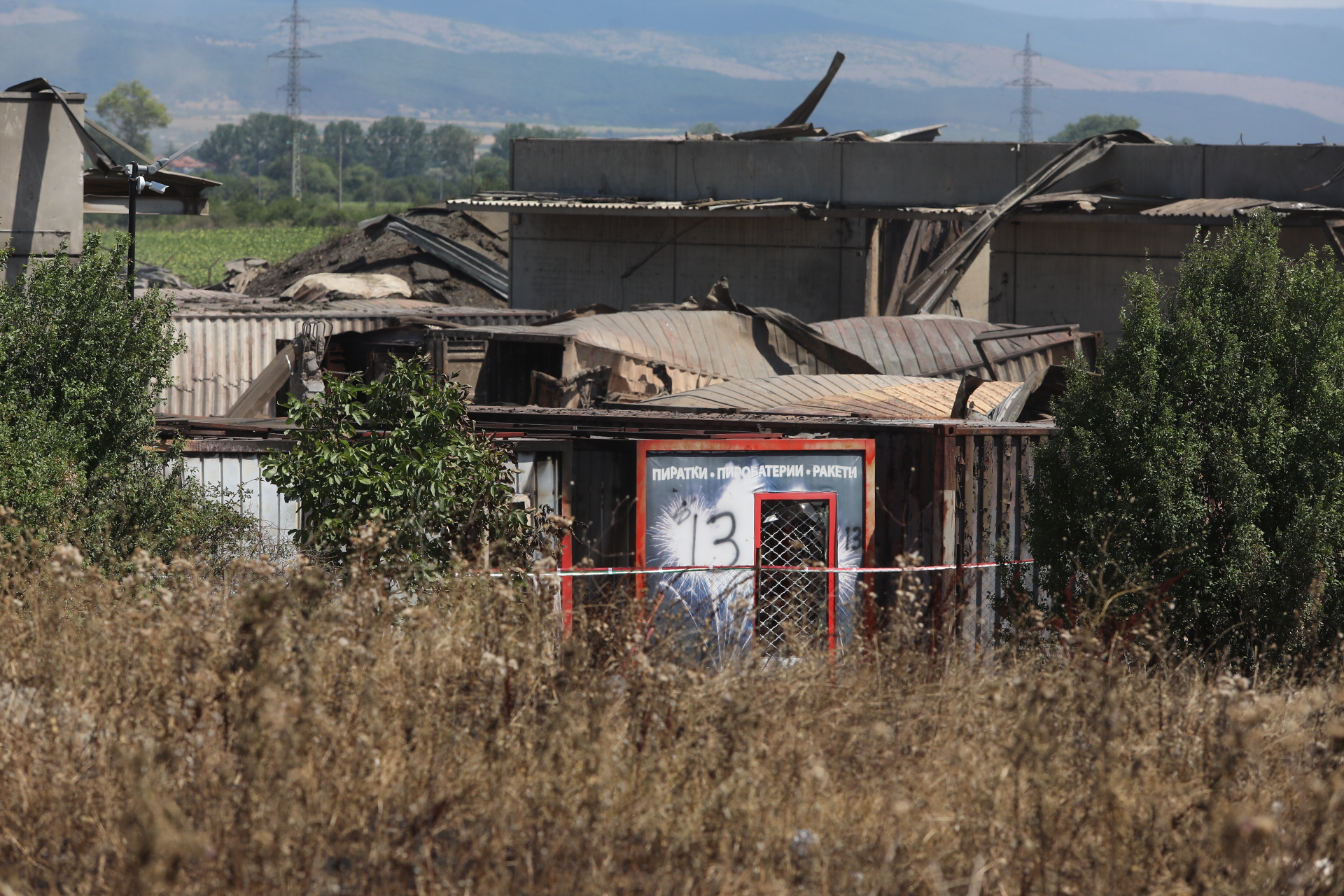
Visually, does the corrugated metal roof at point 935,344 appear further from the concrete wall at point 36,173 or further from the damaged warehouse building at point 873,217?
the concrete wall at point 36,173

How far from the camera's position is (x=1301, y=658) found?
6449mm

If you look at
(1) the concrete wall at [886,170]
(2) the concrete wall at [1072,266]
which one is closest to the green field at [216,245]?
(1) the concrete wall at [886,170]

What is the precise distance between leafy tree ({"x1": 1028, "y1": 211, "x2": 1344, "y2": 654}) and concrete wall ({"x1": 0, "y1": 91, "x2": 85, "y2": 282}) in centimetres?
876

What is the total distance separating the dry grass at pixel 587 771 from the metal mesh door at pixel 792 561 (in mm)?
3034

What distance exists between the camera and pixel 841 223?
2097 centimetres

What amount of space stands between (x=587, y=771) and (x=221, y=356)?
15954 millimetres

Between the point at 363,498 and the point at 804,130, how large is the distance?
16.8 metres

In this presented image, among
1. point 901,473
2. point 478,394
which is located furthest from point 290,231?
point 901,473

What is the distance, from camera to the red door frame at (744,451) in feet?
27.3

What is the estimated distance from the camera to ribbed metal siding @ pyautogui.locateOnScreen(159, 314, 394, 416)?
1803 centimetres

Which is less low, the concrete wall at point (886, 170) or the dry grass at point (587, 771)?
the concrete wall at point (886, 170)

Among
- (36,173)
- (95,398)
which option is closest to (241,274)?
(36,173)

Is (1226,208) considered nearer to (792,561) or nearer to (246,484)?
(792,561)

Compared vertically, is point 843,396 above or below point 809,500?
above
